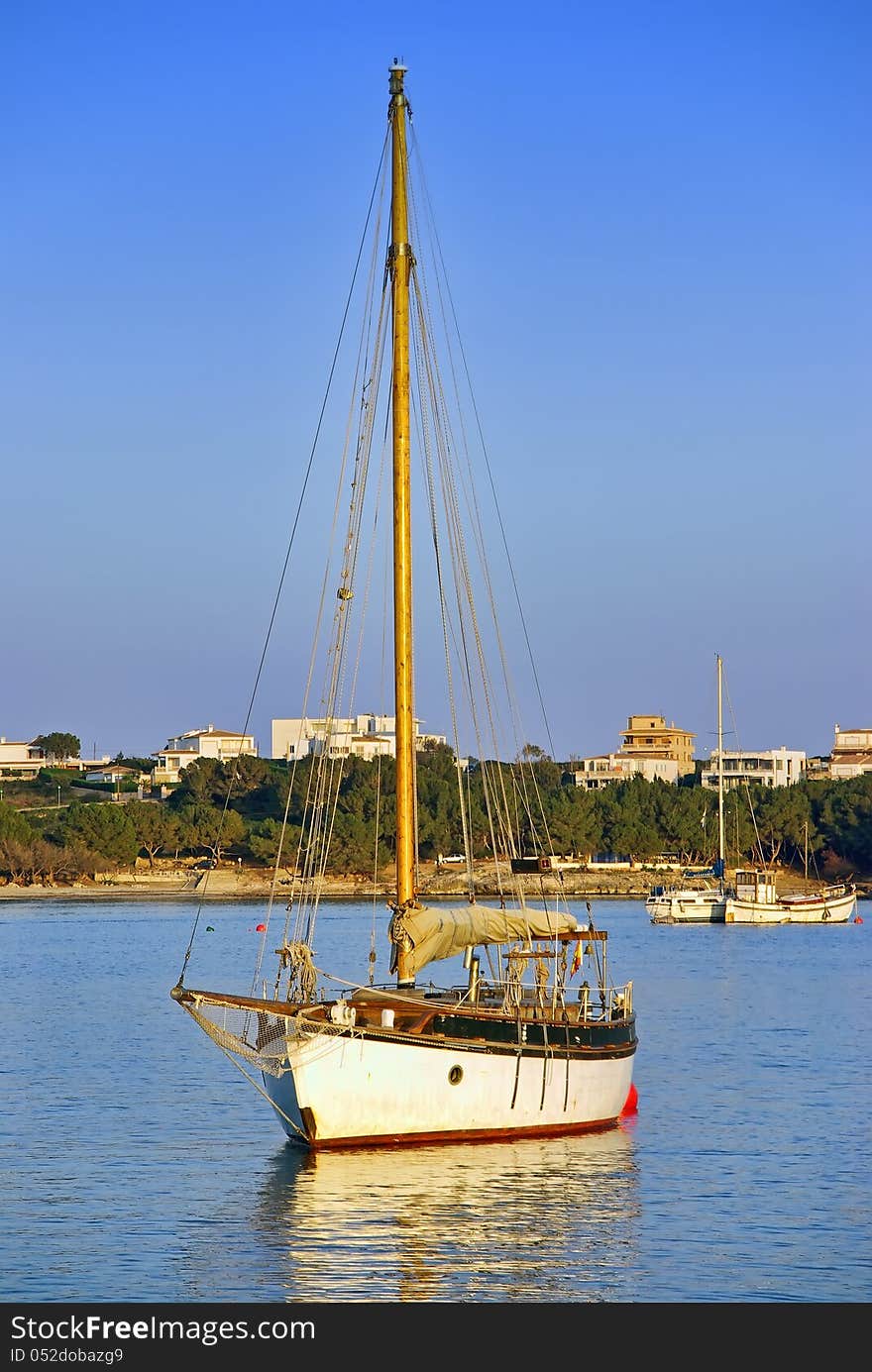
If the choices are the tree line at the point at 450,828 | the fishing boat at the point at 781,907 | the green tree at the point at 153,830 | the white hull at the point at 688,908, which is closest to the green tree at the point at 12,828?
the tree line at the point at 450,828

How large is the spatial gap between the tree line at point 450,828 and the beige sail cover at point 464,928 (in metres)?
121

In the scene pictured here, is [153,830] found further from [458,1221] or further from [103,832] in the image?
[458,1221]

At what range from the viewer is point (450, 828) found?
511 feet

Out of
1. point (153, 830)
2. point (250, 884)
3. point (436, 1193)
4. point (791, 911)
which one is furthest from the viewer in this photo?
point (153, 830)

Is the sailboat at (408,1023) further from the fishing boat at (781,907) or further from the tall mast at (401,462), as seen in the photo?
the fishing boat at (781,907)

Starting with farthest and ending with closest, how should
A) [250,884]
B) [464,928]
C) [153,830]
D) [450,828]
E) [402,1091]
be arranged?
[153,830] < [250,884] < [450,828] < [464,928] < [402,1091]

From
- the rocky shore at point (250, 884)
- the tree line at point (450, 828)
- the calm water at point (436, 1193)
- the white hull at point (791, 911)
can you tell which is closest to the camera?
the calm water at point (436, 1193)

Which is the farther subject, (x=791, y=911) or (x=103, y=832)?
(x=103, y=832)

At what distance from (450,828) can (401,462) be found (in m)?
→ 124

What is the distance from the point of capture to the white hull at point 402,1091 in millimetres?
28172

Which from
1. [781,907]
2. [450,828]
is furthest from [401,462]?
[450,828]
